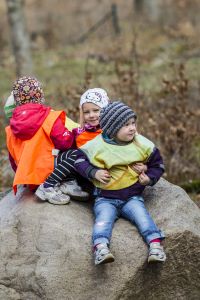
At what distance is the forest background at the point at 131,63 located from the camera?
855cm

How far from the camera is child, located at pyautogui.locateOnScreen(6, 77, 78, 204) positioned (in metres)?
5.27

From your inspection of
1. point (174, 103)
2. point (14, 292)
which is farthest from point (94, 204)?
A: point (174, 103)

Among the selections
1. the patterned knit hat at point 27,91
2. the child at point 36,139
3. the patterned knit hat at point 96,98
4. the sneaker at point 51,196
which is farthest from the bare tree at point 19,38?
the sneaker at point 51,196

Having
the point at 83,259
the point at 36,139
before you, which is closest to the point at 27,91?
the point at 36,139

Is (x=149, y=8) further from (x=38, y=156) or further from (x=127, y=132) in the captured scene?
(x=127, y=132)

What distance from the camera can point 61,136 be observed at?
529 cm

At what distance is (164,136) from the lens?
28.1ft

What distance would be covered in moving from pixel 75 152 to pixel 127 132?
19.3 inches

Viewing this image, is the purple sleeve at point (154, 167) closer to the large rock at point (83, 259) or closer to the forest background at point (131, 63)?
the large rock at point (83, 259)

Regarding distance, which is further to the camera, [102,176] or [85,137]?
[85,137]

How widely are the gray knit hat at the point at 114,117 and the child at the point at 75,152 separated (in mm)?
246

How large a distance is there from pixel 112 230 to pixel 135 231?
0.58 ft

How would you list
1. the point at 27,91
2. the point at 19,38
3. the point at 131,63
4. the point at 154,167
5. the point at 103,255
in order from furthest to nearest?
the point at 19,38 → the point at 131,63 → the point at 27,91 → the point at 154,167 → the point at 103,255

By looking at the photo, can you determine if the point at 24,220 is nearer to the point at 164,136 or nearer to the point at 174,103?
the point at 164,136
